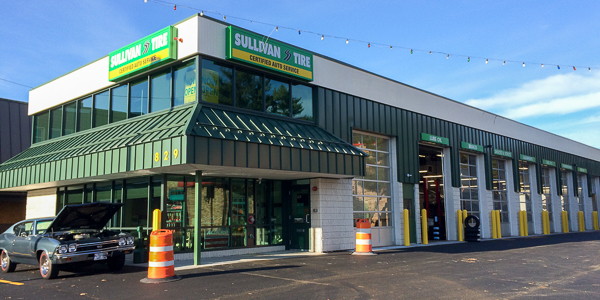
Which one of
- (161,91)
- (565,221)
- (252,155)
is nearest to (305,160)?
(252,155)

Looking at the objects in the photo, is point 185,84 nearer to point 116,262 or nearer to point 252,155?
point 252,155

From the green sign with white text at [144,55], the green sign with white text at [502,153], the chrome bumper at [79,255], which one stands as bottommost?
the chrome bumper at [79,255]

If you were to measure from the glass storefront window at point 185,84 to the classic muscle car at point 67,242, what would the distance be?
384 centimetres

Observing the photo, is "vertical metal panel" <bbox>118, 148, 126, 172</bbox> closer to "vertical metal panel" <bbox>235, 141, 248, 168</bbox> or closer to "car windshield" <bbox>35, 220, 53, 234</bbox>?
"car windshield" <bbox>35, 220, 53, 234</bbox>

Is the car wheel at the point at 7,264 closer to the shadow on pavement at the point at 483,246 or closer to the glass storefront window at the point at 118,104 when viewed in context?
the glass storefront window at the point at 118,104

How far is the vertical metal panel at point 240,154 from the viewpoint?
42.1ft

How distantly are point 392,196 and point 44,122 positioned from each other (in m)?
16.1

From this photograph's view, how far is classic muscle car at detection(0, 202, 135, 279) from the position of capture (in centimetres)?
1088

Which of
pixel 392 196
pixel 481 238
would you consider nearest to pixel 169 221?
pixel 392 196

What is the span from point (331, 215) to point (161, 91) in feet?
24.3

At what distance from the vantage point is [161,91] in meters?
15.3

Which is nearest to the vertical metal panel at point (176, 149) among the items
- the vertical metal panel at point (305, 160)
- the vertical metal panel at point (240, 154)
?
the vertical metal panel at point (240, 154)

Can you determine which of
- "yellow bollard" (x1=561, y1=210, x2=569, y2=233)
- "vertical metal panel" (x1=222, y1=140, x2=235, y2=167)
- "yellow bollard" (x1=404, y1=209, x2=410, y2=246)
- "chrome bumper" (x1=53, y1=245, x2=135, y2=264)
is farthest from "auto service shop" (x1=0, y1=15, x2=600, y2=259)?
"yellow bollard" (x1=561, y1=210, x2=569, y2=233)

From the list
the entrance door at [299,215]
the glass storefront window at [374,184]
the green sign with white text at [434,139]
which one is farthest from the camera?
the green sign with white text at [434,139]
